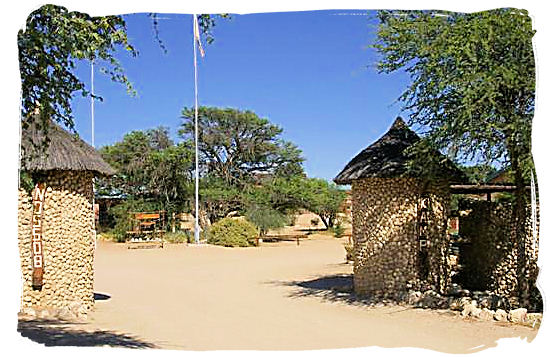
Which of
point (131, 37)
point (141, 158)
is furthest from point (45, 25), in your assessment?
point (141, 158)

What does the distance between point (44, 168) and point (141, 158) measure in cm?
471

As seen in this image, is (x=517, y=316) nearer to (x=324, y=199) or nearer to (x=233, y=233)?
(x=324, y=199)

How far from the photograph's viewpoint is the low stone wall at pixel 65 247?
459 centimetres

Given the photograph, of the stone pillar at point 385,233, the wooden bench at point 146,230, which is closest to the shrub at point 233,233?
the wooden bench at point 146,230

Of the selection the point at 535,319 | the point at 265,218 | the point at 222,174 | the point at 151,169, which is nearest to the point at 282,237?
the point at 265,218

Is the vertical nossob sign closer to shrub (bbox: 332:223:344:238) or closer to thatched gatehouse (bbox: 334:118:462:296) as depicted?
thatched gatehouse (bbox: 334:118:462:296)

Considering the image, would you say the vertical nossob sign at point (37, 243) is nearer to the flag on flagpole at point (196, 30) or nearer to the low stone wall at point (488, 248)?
the flag on flagpole at point (196, 30)

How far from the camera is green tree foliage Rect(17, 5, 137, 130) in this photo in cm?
292

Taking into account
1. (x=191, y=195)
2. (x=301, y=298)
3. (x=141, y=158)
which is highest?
(x=141, y=158)

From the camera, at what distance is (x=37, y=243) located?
4586 millimetres

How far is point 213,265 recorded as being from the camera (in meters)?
9.67

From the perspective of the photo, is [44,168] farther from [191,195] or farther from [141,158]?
[141,158]

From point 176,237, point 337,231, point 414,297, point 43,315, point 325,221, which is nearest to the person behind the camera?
point 43,315

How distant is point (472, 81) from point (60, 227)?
3449mm
